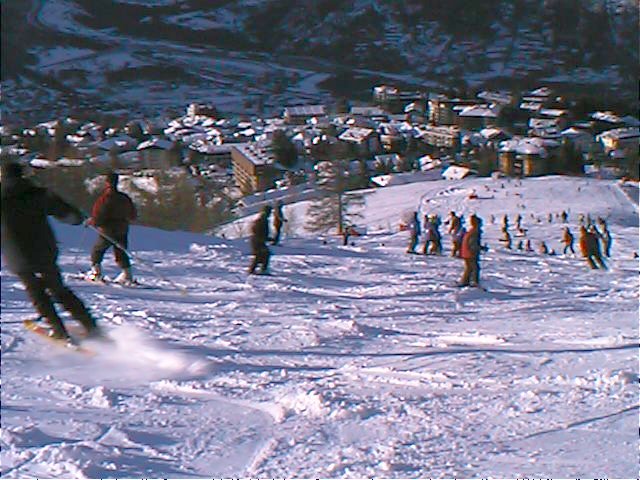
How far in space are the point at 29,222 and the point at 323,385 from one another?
4.72 ft

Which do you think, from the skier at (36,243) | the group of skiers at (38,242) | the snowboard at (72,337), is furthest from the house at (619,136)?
the skier at (36,243)

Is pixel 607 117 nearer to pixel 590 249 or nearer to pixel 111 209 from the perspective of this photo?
pixel 590 249

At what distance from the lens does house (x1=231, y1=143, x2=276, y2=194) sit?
3.73m

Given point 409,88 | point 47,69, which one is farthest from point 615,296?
point 47,69

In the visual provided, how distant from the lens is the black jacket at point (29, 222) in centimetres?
195

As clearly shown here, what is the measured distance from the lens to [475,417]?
3.03 meters

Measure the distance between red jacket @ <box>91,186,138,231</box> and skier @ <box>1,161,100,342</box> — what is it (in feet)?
3.19

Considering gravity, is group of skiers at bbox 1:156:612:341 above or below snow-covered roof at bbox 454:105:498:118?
below

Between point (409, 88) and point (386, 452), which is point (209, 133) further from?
point (386, 452)

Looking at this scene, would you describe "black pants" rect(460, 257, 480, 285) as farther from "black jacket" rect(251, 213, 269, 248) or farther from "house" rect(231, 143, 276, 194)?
"house" rect(231, 143, 276, 194)

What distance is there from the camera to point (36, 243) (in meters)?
2.46

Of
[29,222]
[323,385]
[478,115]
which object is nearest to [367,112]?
[478,115]

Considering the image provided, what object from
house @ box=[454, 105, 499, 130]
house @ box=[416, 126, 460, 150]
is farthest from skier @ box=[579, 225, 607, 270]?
house @ box=[454, 105, 499, 130]

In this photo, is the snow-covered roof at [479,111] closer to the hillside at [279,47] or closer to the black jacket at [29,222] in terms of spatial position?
the hillside at [279,47]
